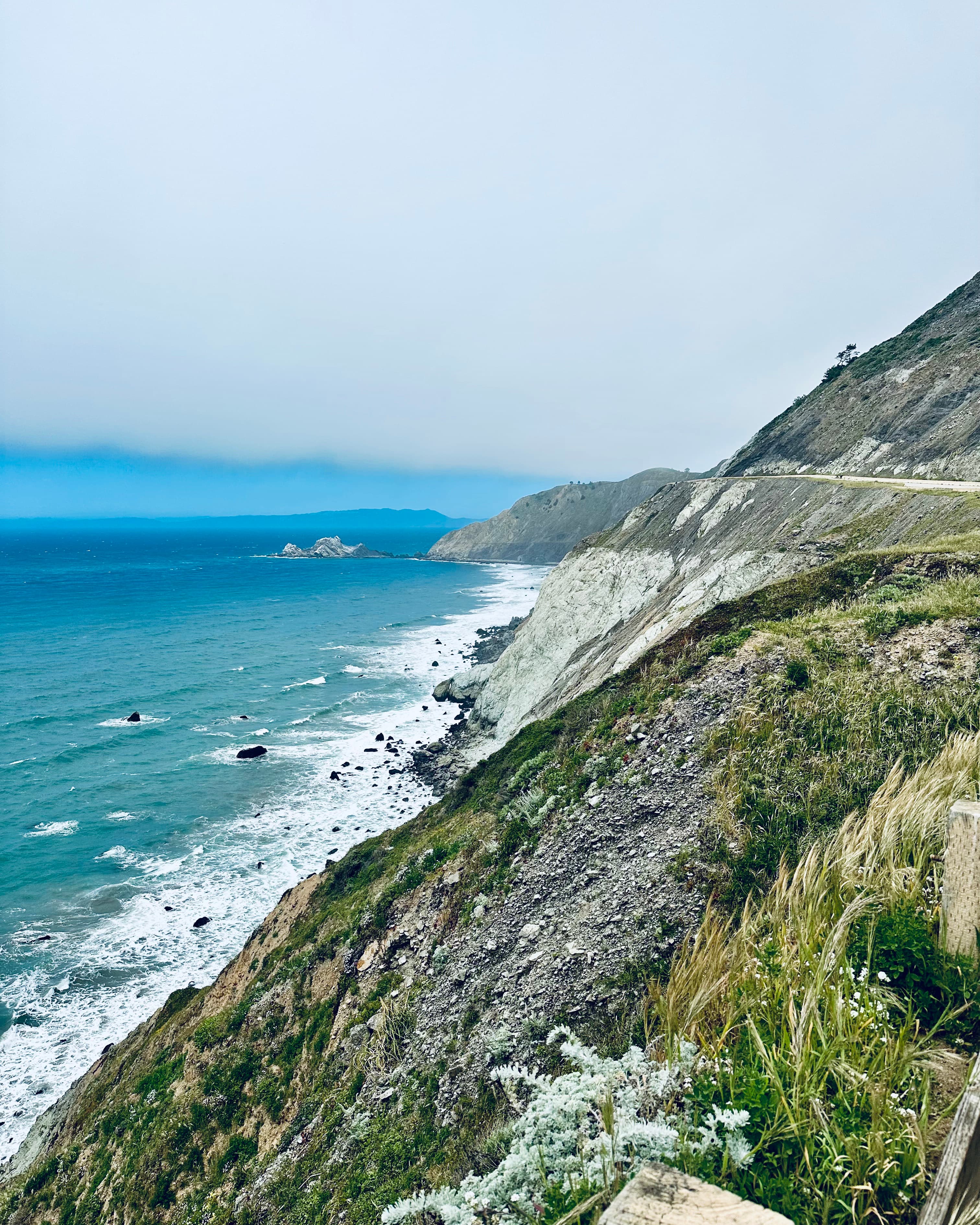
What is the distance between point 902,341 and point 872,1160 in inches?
2957

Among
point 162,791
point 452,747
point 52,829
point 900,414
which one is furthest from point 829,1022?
point 900,414

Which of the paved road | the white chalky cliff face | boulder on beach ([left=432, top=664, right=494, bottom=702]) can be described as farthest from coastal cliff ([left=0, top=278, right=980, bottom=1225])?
boulder on beach ([left=432, top=664, right=494, bottom=702])

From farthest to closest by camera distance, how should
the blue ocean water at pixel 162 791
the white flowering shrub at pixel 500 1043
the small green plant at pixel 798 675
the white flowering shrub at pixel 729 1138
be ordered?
1. the blue ocean water at pixel 162 791
2. the small green plant at pixel 798 675
3. the white flowering shrub at pixel 500 1043
4. the white flowering shrub at pixel 729 1138

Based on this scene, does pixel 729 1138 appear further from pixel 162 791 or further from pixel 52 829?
pixel 162 791

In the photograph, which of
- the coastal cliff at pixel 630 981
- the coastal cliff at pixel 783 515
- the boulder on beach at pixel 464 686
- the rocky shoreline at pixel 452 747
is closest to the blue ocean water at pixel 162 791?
the rocky shoreline at pixel 452 747

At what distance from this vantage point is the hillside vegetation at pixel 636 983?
12.4 feet

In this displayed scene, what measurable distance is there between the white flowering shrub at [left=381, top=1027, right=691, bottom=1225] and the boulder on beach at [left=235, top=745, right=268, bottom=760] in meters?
40.6

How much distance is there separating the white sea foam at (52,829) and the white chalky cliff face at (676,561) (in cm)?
2618

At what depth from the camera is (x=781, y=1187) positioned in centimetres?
325

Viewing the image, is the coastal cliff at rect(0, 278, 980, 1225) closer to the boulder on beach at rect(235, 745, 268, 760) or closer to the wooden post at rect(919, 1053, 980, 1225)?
the wooden post at rect(919, 1053, 980, 1225)

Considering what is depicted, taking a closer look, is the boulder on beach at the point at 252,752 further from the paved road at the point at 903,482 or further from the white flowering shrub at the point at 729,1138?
the white flowering shrub at the point at 729,1138

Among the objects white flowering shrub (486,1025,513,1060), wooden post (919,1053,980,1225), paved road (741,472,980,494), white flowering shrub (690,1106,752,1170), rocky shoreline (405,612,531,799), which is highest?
paved road (741,472,980,494)

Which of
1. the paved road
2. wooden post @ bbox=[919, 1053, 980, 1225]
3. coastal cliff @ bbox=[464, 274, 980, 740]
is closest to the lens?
wooden post @ bbox=[919, 1053, 980, 1225]

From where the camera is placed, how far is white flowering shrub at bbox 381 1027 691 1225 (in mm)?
3623
